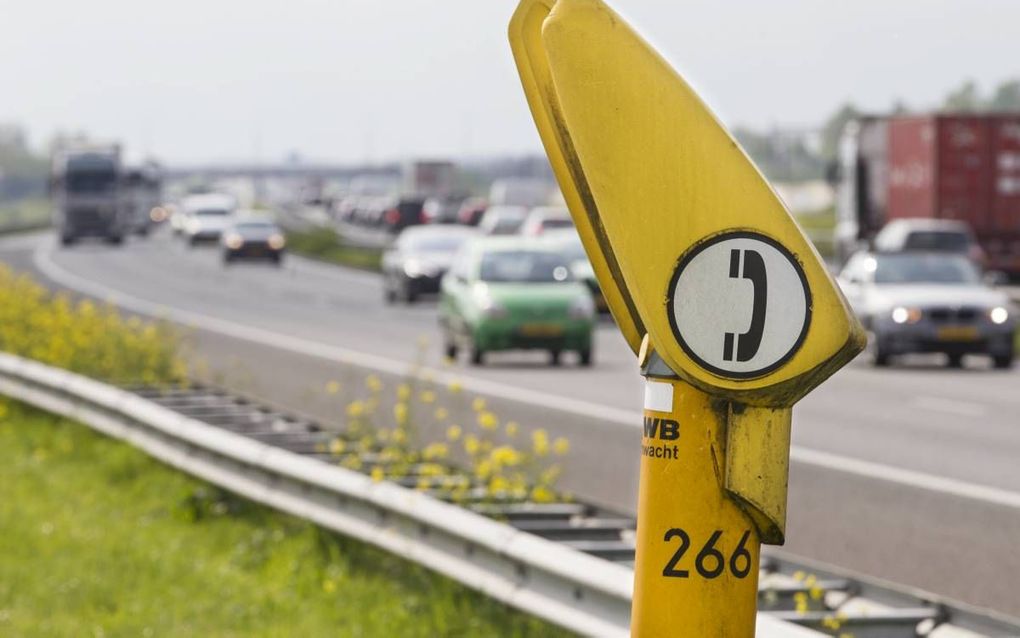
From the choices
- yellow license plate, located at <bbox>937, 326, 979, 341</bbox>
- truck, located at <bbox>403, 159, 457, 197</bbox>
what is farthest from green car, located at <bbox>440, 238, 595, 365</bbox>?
truck, located at <bbox>403, 159, 457, 197</bbox>

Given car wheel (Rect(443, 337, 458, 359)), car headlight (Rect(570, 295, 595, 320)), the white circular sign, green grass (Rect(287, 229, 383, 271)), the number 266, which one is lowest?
green grass (Rect(287, 229, 383, 271))

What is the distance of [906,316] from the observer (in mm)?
25125

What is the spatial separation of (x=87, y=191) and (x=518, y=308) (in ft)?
171

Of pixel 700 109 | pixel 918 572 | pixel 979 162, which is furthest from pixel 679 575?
pixel 979 162

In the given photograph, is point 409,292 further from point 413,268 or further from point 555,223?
point 555,223

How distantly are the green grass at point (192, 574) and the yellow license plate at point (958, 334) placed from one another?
50.7 ft

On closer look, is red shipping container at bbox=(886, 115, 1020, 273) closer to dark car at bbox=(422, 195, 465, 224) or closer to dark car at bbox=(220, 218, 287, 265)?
dark car at bbox=(220, 218, 287, 265)

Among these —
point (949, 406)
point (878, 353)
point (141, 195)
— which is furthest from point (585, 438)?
point (141, 195)

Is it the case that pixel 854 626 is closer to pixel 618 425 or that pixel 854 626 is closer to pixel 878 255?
pixel 618 425

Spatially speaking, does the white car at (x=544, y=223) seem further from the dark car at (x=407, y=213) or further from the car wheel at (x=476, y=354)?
the dark car at (x=407, y=213)

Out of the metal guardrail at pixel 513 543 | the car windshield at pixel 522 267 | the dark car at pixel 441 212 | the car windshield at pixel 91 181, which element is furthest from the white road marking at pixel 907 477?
the dark car at pixel 441 212

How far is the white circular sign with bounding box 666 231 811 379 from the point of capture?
2992 mm

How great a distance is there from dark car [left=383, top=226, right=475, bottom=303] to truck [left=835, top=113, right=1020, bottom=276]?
8558mm

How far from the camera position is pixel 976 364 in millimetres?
26922
